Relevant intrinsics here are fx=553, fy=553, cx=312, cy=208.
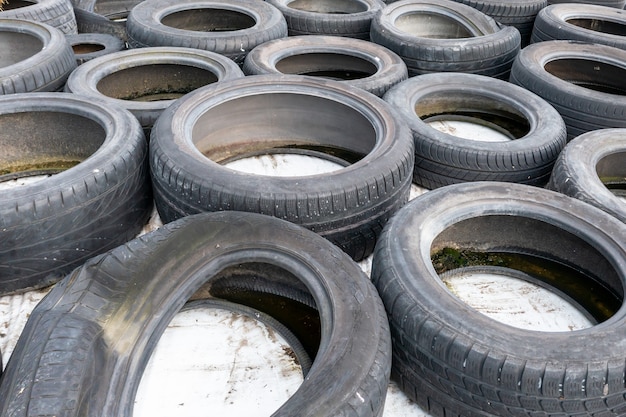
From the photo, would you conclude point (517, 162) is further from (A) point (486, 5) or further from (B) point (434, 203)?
(A) point (486, 5)

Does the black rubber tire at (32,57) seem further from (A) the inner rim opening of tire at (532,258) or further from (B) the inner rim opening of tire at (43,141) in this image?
(A) the inner rim opening of tire at (532,258)

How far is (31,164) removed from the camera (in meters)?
3.34

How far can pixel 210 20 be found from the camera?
496 centimetres

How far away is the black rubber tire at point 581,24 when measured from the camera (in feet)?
14.7

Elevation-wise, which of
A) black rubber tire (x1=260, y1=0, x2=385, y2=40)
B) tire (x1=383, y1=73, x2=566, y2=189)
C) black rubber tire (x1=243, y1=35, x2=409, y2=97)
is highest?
black rubber tire (x1=260, y1=0, x2=385, y2=40)

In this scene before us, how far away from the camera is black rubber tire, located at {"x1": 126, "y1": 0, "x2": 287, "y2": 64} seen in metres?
4.01

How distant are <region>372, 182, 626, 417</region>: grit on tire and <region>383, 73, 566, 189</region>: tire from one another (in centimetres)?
56

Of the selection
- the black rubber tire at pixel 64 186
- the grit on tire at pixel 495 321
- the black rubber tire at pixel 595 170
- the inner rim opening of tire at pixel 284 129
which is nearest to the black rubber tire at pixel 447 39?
the inner rim opening of tire at pixel 284 129

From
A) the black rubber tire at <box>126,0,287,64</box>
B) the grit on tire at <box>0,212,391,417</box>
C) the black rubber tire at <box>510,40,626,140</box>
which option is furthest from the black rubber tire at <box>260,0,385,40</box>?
the grit on tire at <box>0,212,391,417</box>

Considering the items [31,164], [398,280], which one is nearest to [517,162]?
[398,280]

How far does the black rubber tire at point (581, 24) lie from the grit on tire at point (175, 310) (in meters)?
3.51

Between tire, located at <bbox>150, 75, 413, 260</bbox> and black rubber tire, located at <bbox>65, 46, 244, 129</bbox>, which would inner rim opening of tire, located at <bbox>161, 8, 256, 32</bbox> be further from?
tire, located at <bbox>150, 75, 413, 260</bbox>

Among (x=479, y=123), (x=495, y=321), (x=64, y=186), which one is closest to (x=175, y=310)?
(x=64, y=186)

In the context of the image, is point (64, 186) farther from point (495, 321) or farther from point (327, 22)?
point (327, 22)
